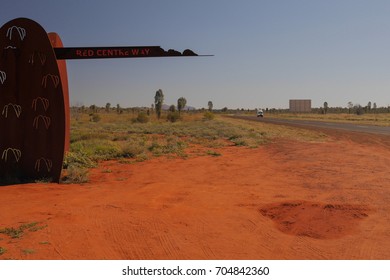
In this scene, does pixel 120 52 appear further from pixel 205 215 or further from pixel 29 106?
pixel 205 215

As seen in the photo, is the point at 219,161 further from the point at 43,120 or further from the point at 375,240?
the point at 375,240

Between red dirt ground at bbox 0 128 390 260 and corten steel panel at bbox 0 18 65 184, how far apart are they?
85 centimetres

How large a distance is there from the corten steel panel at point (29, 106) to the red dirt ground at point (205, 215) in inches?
33.6

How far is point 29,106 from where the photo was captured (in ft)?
28.9

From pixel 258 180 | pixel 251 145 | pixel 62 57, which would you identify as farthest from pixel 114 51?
pixel 251 145

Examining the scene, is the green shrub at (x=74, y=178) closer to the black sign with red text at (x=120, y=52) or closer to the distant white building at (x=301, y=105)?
the black sign with red text at (x=120, y=52)

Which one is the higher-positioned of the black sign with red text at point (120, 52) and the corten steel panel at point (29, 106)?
the black sign with red text at point (120, 52)

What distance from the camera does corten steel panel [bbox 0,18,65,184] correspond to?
28.6 feet

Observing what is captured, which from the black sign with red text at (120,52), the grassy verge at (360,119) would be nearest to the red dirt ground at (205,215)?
the black sign with red text at (120,52)

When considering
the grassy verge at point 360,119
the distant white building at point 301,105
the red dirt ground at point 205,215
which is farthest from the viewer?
the distant white building at point 301,105

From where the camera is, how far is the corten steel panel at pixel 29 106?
28.6ft

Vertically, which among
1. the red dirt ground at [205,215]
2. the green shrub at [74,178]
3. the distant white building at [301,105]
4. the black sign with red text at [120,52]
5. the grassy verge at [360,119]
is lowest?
the red dirt ground at [205,215]

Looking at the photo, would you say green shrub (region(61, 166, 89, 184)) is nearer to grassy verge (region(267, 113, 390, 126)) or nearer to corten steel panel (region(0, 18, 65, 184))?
corten steel panel (region(0, 18, 65, 184))

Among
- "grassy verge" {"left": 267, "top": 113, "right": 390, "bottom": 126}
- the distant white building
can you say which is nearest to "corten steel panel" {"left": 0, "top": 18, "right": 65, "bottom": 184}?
"grassy verge" {"left": 267, "top": 113, "right": 390, "bottom": 126}
